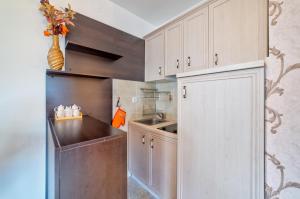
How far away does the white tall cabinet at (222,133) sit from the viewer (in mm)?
772

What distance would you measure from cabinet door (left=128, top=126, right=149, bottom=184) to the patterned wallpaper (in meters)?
1.33

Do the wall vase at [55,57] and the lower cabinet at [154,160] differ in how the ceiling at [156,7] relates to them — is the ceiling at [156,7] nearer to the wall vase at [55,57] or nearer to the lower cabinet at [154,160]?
the wall vase at [55,57]

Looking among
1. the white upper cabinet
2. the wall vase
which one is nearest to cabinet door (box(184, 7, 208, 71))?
the white upper cabinet

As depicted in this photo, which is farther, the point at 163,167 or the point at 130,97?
the point at 130,97

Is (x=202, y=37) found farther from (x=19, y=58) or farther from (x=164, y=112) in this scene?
(x=19, y=58)

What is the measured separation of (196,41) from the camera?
5.31 feet

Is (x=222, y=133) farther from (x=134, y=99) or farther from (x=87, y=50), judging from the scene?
(x=87, y=50)

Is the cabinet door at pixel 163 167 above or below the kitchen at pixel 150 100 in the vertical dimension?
below

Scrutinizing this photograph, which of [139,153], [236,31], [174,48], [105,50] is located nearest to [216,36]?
[236,31]

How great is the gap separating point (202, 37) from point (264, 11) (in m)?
0.56

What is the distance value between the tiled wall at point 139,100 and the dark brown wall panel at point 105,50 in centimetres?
15

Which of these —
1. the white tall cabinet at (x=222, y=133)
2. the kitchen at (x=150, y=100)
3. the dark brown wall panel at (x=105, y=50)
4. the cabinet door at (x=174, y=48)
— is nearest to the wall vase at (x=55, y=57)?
the kitchen at (x=150, y=100)

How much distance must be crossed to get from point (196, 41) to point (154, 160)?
157 centimetres

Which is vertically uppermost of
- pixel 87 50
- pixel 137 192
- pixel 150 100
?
pixel 87 50
